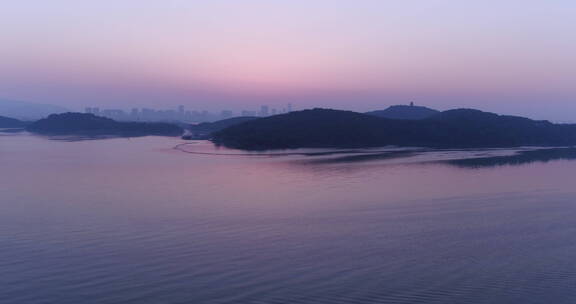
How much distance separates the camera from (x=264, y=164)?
11.5 m

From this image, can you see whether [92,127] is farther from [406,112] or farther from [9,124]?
[406,112]

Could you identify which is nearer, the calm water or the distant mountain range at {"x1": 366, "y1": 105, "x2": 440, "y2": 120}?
the calm water

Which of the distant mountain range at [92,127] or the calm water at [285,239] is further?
the distant mountain range at [92,127]

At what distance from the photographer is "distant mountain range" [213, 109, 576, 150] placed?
17859mm

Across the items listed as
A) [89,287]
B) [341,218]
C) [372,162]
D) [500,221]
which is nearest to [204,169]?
[372,162]

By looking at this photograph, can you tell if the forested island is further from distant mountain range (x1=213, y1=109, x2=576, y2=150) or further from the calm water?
the calm water

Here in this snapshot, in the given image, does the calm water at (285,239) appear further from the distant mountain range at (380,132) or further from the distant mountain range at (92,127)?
the distant mountain range at (92,127)

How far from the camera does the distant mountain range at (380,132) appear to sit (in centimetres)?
1786

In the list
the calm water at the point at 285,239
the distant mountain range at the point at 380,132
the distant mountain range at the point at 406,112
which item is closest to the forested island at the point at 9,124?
the distant mountain range at the point at 380,132

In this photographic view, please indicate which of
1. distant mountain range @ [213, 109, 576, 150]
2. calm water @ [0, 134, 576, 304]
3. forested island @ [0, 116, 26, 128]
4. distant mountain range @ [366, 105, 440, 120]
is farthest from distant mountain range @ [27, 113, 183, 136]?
calm water @ [0, 134, 576, 304]

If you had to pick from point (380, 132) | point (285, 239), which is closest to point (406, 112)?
point (380, 132)

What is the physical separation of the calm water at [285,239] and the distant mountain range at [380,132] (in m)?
8.80

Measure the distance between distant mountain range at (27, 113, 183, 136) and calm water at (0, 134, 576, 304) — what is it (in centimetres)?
1816

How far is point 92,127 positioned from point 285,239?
2536 centimetres
